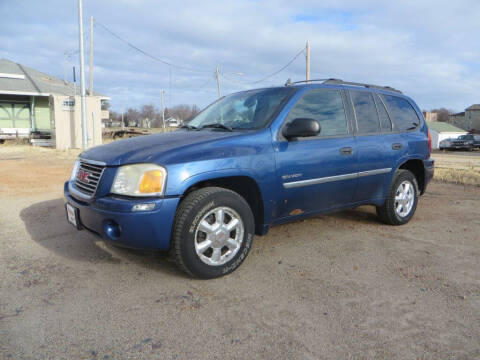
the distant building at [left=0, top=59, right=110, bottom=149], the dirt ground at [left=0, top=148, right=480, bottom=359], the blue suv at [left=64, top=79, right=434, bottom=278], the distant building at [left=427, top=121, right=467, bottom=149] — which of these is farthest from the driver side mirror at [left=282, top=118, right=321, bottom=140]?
the distant building at [left=427, top=121, right=467, bottom=149]

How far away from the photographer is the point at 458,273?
11.3ft

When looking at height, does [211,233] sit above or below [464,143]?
above

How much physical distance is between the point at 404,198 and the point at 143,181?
3.66m

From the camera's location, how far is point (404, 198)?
5039 millimetres

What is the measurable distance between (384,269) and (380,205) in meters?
1.47

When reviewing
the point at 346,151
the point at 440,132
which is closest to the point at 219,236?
the point at 346,151

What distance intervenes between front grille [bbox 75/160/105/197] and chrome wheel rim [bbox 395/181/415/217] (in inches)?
145

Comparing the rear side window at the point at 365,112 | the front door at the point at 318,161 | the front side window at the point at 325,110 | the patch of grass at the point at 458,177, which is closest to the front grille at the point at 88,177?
the front door at the point at 318,161

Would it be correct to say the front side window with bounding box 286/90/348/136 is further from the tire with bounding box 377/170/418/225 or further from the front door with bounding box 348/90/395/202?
the tire with bounding box 377/170/418/225

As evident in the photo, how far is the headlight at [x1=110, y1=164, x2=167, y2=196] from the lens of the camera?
294 centimetres

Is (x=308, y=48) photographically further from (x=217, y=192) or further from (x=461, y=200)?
(x=217, y=192)

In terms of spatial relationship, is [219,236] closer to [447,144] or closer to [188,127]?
[188,127]

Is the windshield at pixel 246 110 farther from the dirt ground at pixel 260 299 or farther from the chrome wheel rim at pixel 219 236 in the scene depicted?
the dirt ground at pixel 260 299

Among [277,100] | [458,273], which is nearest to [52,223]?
[277,100]
